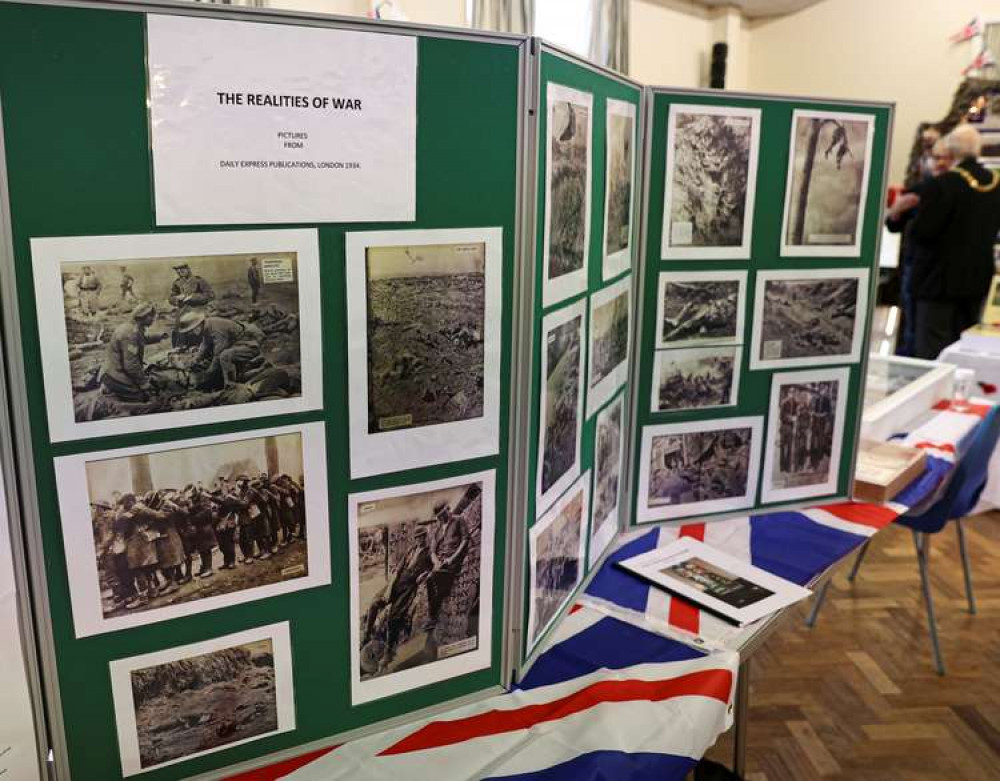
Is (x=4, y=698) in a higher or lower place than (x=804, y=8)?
lower

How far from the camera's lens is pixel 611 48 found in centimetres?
548

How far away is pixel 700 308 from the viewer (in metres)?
1.97

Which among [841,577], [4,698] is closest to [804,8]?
[841,577]

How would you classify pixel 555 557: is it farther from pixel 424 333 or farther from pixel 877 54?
pixel 877 54

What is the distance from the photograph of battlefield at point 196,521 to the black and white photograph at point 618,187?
765mm

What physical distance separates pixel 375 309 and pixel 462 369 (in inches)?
6.8

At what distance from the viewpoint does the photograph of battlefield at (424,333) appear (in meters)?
1.19

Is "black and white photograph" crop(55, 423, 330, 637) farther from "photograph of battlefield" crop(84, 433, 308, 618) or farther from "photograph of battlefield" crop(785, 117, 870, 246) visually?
"photograph of battlefield" crop(785, 117, 870, 246)

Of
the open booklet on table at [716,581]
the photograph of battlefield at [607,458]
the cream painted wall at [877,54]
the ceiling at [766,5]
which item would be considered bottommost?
the open booklet on table at [716,581]

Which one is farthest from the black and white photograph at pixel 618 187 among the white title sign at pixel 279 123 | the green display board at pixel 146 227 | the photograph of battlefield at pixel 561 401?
the white title sign at pixel 279 123

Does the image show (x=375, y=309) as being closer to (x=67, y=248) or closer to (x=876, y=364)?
(x=67, y=248)

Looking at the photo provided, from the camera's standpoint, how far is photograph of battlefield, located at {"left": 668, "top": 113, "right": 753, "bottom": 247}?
1.86 m

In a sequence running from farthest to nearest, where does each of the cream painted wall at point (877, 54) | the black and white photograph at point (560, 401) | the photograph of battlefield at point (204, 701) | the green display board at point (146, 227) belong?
1. the cream painted wall at point (877, 54)
2. the black and white photograph at point (560, 401)
3. the photograph of battlefield at point (204, 701)
4. the green display board at point (146, 227)

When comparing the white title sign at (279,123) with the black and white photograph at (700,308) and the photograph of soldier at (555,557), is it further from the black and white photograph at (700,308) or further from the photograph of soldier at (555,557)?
the black and white photograph at (700,308)
